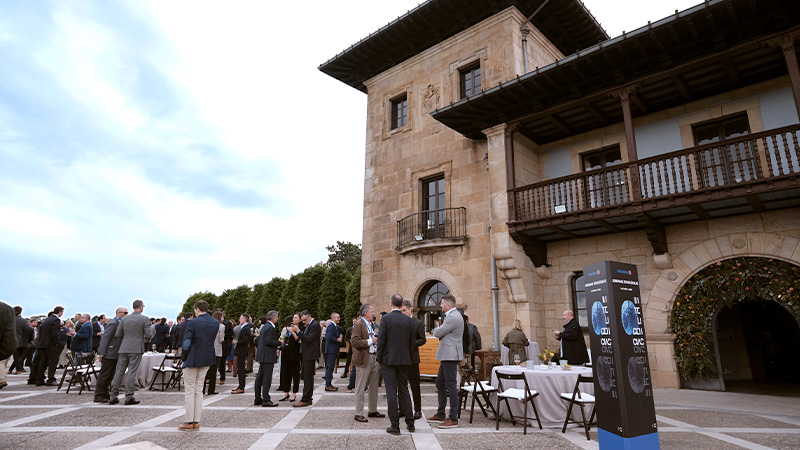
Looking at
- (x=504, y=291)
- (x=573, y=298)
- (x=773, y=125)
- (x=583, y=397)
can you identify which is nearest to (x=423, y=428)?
(x=583, y=397)

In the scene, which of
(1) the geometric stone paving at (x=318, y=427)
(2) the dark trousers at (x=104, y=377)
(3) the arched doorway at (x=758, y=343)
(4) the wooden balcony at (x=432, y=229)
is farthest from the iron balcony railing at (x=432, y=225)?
(2) the dark trousers at (x=104, y=377)

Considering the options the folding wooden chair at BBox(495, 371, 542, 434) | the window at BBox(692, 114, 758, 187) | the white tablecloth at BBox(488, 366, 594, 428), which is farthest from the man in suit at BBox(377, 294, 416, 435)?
the window at BBox(692, 114, 758, 187)

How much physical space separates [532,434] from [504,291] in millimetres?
6358

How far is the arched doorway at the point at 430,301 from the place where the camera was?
13.6 meters

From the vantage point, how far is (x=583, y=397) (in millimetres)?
5785

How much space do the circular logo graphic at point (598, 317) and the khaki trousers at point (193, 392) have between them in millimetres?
4970

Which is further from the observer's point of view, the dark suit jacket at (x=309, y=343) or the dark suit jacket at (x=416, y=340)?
the dark suit jacket at (x=309, y=343)

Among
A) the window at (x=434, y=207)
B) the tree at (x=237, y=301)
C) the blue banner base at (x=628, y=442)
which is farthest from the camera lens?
the tree at (x=237, y=301)

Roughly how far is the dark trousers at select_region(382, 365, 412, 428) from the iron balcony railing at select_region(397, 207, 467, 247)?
24.0 ft

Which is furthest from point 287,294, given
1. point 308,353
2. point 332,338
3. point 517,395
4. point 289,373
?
point 517,395

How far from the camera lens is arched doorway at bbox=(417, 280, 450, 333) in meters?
13.6

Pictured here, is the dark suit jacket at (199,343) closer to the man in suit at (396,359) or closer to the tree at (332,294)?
the man in suit at (396,359)

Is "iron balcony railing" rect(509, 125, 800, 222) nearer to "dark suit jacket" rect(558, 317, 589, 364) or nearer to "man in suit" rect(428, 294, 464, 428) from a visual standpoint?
"dark suit jacket" rect(558, 317, 589, 364)

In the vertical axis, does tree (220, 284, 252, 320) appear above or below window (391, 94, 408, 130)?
below
